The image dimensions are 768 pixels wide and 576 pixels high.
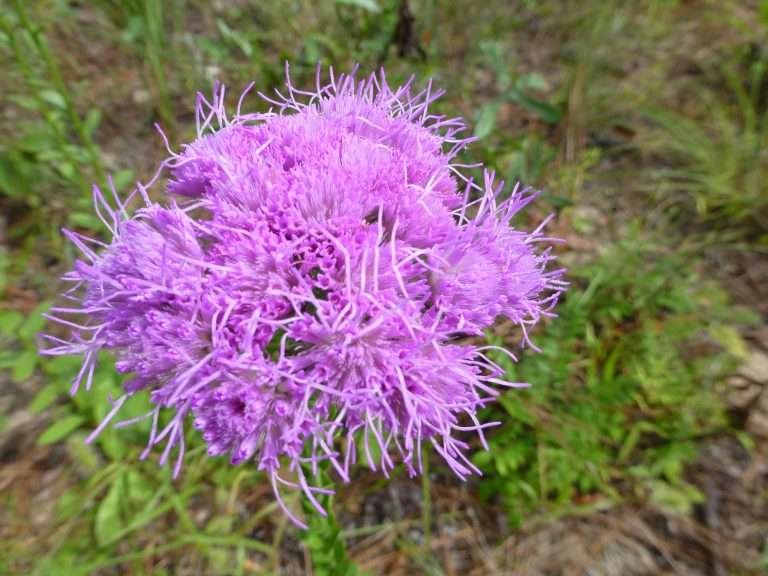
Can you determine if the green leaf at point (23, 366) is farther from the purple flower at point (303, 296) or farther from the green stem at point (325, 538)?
the green stem at point (325, 538)

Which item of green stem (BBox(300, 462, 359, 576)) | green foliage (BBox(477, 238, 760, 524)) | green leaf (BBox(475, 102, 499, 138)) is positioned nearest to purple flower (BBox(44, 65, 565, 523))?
green stem (BBox(300, 462, 359, 576))

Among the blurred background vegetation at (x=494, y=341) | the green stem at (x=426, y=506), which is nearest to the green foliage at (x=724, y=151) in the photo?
the blurred background vegetation at (x=494, y=341)

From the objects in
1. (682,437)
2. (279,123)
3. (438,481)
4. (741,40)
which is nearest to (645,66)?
(741,40)

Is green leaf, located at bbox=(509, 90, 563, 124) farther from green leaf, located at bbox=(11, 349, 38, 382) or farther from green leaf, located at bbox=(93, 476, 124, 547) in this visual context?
green leaf, located at bbox=(93, 476, 124, 547)

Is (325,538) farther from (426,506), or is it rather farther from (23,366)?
(23,366)

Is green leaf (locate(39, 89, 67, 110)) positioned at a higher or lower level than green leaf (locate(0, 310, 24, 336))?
higher

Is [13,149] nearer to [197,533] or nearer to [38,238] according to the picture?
[38,238]

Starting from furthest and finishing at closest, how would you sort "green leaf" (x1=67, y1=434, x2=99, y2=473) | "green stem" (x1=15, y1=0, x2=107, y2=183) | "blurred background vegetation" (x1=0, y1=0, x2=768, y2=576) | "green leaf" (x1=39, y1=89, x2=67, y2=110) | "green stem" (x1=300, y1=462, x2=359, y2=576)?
"green leaf" (x1=67, y1=434, x2=99, y2=473) → "blurred background vegetation" (x1=0, y1=0, x2=768, y2=576) → "green leaf" (x1=39, y1=89, x2=67, y2=110) → "green stem" (x1=15, y1=0, x2=107, y2=183) → "green stem" (x1=300, y1=462, x2=359, y2=576)
